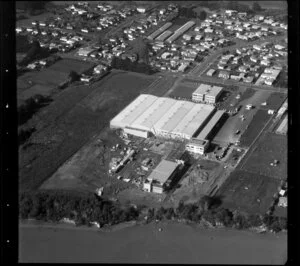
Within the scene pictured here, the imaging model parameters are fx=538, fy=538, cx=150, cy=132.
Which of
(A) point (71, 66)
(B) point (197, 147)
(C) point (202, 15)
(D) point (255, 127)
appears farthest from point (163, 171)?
(C) point (202, 15)

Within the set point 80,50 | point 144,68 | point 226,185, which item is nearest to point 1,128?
point 226,185

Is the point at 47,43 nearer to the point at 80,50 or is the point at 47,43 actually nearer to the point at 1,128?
the point at 80,50

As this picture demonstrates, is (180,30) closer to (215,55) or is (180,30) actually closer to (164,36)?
(164,36)

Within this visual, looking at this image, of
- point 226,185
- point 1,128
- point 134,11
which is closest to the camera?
point 1,128

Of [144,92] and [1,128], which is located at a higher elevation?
[1,128]

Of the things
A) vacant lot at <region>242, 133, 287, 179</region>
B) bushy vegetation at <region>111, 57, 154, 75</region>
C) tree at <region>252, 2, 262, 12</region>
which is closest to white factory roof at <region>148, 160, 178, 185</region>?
vacant lot at <region>242, 133, 287, 179</region>

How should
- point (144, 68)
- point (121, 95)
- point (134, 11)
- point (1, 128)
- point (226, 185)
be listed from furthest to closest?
point (134, 11), point (144, 68), point (121, 95), point (226, 185), point (1, 128)

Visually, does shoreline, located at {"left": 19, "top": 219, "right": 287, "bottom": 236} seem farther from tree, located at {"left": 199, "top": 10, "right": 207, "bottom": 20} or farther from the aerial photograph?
tree, located at {"left": 199, "top": 10, "right": 207, "bottom": 20}
